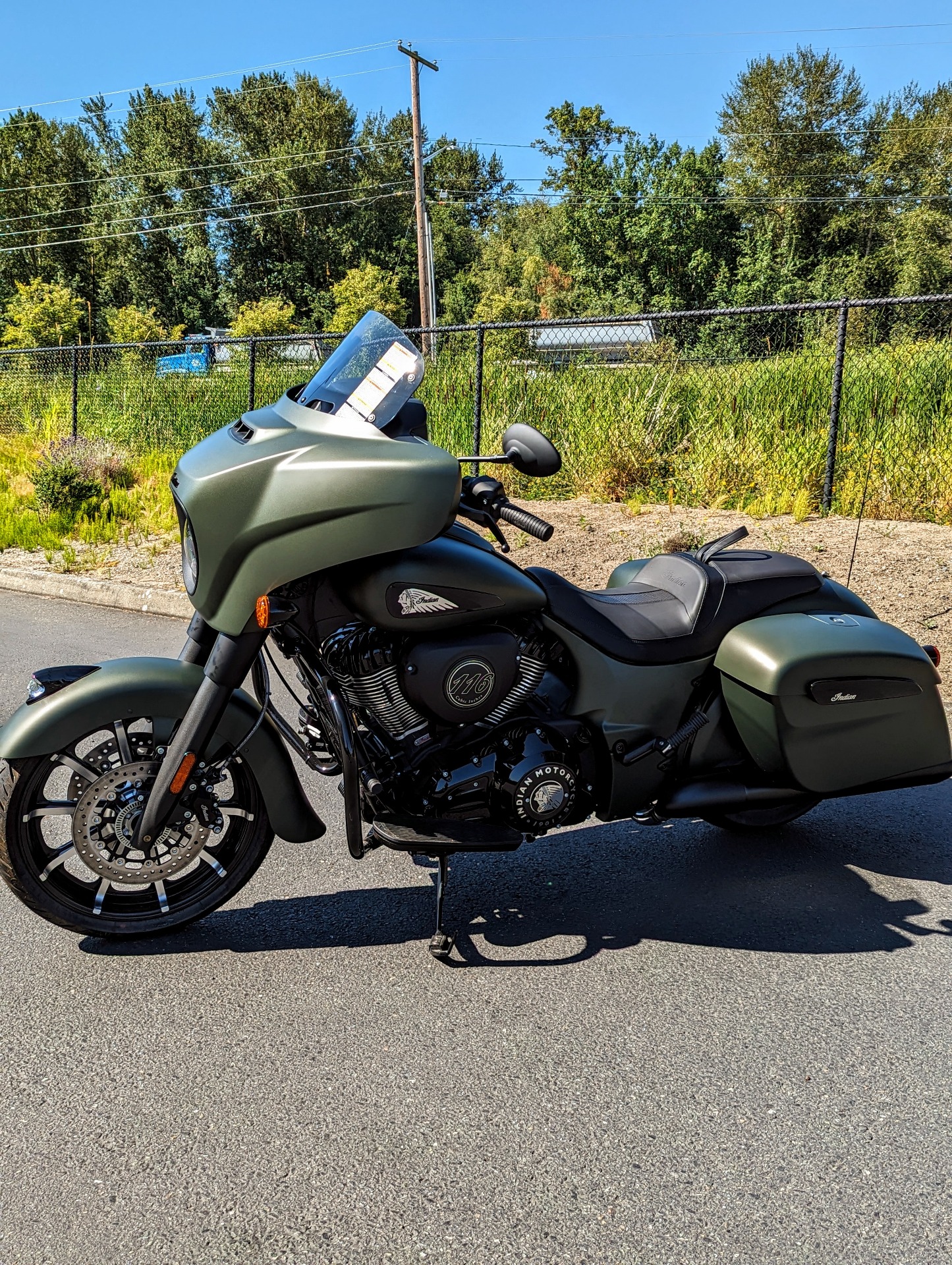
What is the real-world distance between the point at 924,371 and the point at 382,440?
750 cm

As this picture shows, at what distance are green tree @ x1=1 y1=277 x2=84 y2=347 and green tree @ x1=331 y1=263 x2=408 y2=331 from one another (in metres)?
13.9

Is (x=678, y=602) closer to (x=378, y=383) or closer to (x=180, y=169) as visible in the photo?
(x=378, y=383)

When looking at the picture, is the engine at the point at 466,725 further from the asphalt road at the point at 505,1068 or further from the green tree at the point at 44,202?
the green tree at the point at 44,202

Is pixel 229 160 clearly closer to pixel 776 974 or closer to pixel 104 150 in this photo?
pixel 104 150

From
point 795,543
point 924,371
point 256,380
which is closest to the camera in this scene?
point 795,543

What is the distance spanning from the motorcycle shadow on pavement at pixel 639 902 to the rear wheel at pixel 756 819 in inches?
1.2

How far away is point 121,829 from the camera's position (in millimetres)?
3018

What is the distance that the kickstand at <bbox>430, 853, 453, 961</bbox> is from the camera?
3016 millimetres

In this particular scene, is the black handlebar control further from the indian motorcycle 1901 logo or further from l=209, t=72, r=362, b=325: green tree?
l=209, t=72, r=362, b=325: green tree

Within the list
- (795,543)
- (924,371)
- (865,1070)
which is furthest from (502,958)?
(924,371)

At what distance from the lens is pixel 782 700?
324 cm

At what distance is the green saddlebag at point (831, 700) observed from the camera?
3258 mm

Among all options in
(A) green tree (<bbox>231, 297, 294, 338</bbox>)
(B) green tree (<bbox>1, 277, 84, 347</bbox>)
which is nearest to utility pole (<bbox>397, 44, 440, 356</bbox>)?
(A) green tree (<bbox>231, 297, 294, 338</bbox>)

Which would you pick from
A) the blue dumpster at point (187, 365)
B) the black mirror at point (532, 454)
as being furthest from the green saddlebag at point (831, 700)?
the blue dumpster at point (187, 365)
